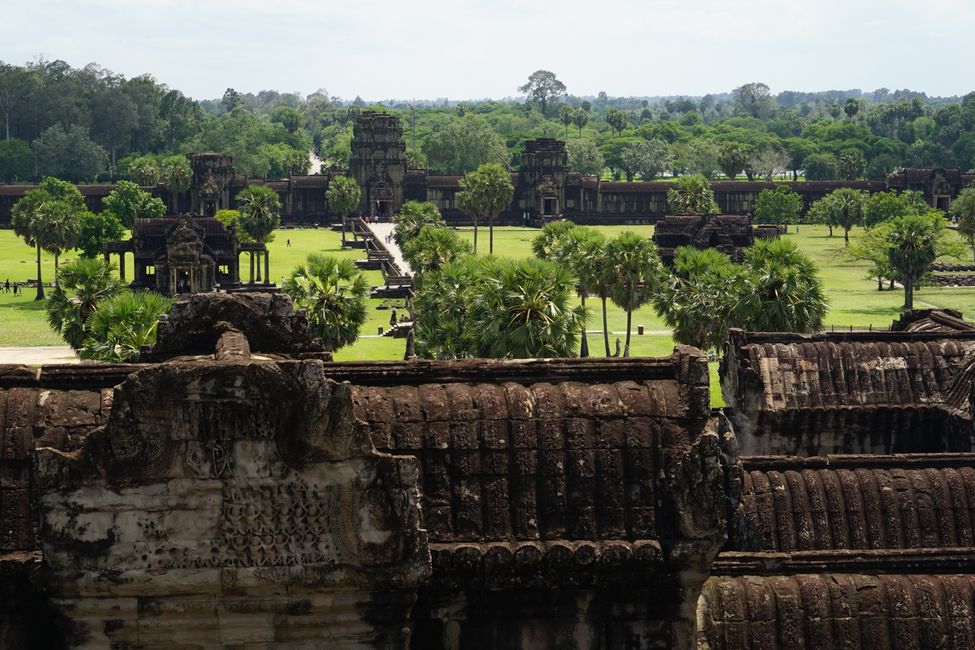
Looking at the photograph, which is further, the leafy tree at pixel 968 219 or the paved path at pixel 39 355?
the leafy tree at pixel 968 219

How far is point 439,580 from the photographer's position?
13258mm

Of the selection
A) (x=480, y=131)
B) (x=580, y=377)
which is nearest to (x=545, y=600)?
(x=580, y=377)

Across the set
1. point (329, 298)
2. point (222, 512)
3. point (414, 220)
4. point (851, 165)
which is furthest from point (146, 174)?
point (222, 512)

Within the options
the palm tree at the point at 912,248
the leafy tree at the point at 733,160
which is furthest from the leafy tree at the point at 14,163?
the palm tree at the point at 912,248

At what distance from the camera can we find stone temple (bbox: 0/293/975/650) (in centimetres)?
1229

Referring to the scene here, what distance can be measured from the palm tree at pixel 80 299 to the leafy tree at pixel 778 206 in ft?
336

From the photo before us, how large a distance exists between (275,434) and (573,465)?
2.91 meters

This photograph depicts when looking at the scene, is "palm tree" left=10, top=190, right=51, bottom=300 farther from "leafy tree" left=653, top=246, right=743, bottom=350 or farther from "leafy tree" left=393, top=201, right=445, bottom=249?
"leafy tree" left=653, top=246, right=743, bottom=350

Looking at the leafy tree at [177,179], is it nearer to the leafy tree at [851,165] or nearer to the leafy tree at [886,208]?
the leafy tree at [886,208]

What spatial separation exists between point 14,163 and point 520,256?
88019 millimetres

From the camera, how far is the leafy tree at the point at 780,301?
49.0m

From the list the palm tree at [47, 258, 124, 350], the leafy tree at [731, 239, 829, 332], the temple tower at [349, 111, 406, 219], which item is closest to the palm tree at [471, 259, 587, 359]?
the leafy tree at [731, 239, 829, 332]

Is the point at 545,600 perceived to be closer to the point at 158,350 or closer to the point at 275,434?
the point at 275,434

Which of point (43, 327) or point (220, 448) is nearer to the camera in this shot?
point (220, 448)
